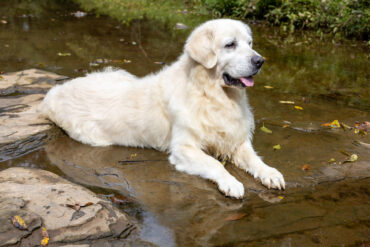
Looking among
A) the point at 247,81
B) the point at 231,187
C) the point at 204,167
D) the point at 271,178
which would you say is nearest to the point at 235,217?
the point at 231,187

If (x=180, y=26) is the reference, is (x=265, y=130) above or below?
below

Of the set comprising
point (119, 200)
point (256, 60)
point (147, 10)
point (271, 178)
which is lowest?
point (119, 200)

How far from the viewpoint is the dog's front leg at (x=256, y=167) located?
339 centimetres

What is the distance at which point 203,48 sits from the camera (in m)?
3.68

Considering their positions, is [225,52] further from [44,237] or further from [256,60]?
[44,237]

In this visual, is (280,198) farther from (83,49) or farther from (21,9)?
(21,9)

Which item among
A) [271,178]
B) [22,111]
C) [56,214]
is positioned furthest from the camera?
[22,111]

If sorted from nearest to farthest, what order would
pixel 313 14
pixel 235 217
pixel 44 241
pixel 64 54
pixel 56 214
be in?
1. pixel 44 241
2. pixel 56 214
3. pixel 235 217
4. pixel 64 54
5. pixel 313 14

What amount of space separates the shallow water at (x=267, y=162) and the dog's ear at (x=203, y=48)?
1.08 m

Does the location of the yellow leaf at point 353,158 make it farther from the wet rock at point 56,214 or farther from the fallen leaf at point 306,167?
the wet rock at point 56,214

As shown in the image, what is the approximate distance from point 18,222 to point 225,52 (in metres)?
2.32

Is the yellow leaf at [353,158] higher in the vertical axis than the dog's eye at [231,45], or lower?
lower

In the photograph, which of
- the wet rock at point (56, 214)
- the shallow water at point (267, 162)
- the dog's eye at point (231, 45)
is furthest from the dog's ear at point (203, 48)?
the wet rock at point (56, 214)

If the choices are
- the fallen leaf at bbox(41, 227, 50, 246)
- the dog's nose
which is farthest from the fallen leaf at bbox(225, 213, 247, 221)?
the dog's nose
